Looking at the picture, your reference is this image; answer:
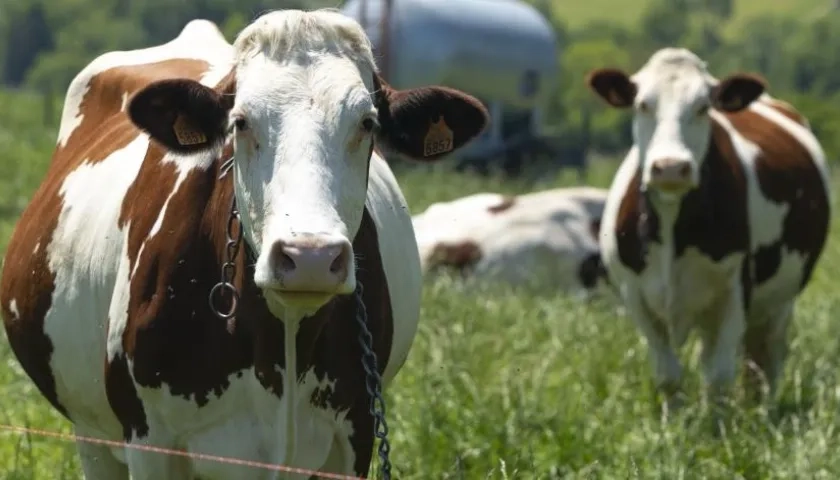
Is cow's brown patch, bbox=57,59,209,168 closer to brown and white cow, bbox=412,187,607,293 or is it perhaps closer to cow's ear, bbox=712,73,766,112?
cow's ear, bbox=712,73,766,112

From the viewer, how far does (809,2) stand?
16338 cm

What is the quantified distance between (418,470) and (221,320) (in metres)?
2.23

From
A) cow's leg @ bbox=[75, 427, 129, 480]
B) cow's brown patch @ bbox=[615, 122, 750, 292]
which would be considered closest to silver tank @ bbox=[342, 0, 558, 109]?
cow's brown patch @ bbox=[615, 122, 750, 292]

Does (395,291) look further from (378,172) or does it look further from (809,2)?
(809,2)

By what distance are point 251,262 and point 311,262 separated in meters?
0.81

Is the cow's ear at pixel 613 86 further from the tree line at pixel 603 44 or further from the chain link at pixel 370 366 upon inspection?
the tree line at pixel 603 44

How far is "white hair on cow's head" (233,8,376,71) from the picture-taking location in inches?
171

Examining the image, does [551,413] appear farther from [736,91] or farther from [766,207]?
[736,91]

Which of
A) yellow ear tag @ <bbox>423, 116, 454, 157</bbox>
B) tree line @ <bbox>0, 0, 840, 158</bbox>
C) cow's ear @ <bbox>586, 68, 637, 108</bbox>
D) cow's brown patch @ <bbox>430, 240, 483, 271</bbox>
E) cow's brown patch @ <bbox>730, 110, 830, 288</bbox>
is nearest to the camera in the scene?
yellow ear tag @ <bbox>423, 116, 454, 157</bbox>

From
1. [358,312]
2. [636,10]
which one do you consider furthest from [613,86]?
[636,10]

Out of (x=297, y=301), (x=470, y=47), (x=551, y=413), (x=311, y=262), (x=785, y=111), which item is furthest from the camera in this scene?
(x=470, y=47)

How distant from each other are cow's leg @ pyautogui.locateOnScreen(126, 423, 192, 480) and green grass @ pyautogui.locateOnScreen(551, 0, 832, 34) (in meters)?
142

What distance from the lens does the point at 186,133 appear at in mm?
4512

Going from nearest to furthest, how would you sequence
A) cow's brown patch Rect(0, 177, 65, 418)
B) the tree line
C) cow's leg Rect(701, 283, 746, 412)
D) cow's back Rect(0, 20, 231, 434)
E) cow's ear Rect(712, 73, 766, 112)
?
cow's back Rect(0, 20, 231, 434)
cow's brown patch Rect(0, 177, 65, 418)
cow's leg Rect(701, 283, 746, 412)
cow's ear Rect(712, 73, 766, 112)
the tree line
